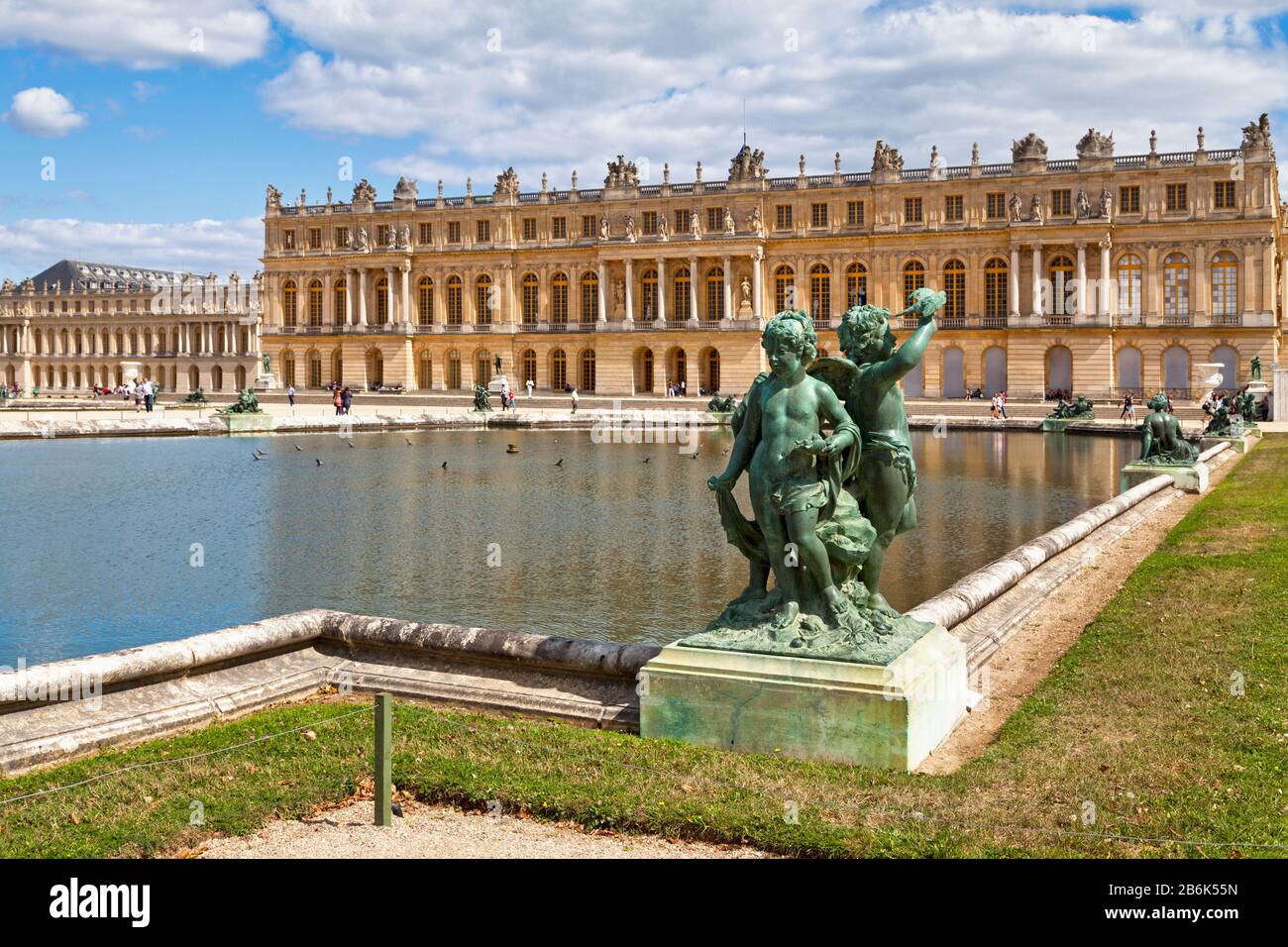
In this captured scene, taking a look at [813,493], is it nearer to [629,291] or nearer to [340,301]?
[629,291]

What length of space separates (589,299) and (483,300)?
7105 mm

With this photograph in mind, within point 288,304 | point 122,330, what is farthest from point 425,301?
point 122,330

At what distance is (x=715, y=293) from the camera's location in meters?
69.6

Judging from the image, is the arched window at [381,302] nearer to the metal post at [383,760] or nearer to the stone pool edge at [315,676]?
the stone pool edge at [315,676]

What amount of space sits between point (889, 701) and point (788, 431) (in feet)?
5.24

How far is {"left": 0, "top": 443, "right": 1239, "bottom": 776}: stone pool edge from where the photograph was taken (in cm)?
693

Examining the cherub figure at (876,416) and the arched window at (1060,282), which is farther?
the arched window at (1060,282)

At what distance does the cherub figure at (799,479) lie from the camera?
6535mm

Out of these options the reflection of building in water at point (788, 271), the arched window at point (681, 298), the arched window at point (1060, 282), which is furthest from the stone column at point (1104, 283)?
the arched window at point (681, 298)

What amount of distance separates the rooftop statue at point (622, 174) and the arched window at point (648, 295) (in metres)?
5.38

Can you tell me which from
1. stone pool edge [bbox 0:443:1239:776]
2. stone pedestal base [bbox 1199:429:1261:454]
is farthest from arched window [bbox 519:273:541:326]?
stone pool edge [bbox 0:443:1239:776]

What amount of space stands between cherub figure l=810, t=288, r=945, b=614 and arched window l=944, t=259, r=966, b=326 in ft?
194
